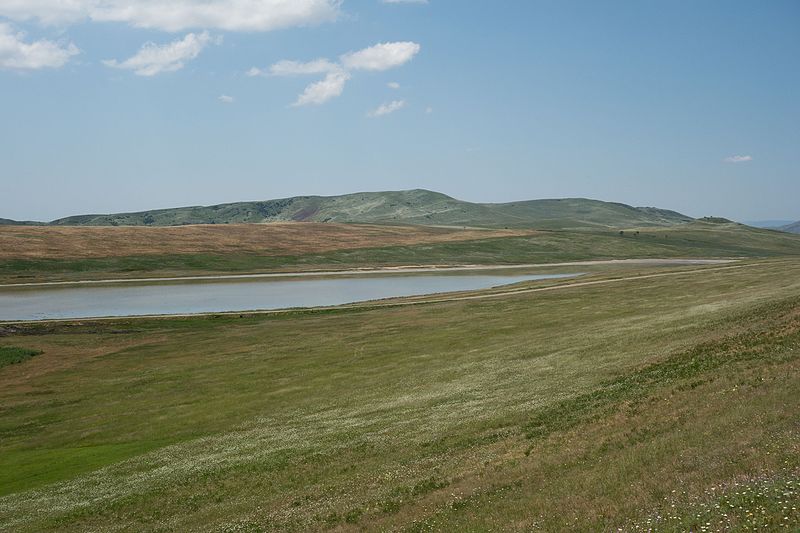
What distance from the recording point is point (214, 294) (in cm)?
12469

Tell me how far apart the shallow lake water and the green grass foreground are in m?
34.5

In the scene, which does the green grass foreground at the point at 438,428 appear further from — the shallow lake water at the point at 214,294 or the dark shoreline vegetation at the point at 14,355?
the shallow lake water at the point at 214,294

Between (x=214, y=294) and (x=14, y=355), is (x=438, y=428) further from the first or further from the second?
(x=214, y=294)

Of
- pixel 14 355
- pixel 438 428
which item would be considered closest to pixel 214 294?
pixel 14 355

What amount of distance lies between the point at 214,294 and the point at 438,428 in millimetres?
99775

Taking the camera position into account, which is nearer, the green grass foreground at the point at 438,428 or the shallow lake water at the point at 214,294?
the green grass foreground at the point at 438,428

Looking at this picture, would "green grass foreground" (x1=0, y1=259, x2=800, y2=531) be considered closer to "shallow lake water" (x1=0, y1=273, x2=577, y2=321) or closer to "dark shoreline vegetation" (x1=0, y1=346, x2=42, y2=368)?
"dark shoreline vegetation" (x1=0, y1=346, x2=42, y2=368)

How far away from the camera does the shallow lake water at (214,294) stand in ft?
339

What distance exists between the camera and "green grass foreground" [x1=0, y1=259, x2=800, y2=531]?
64.1 ft

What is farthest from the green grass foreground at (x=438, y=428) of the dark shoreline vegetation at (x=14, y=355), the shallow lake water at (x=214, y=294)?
the shallow lake water at (x=214, y=294)

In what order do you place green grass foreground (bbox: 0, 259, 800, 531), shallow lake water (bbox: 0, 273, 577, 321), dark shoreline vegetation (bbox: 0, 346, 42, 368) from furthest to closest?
shallow lake water (bbox: 0, 273, 577, 321) < dark shoreline vegetation (bbox: 0, 346, 42, 368) < green grass foreground (bbox: 0, 259, 800, 531)

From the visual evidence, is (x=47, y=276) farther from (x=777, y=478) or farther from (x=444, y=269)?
(x=777, y=478)

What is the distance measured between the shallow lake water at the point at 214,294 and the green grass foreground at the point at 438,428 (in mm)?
34472

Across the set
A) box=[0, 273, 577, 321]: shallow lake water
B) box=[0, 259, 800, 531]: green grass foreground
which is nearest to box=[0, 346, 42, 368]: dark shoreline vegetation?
box=[0, 259, 800, 531]: green grass foreground
